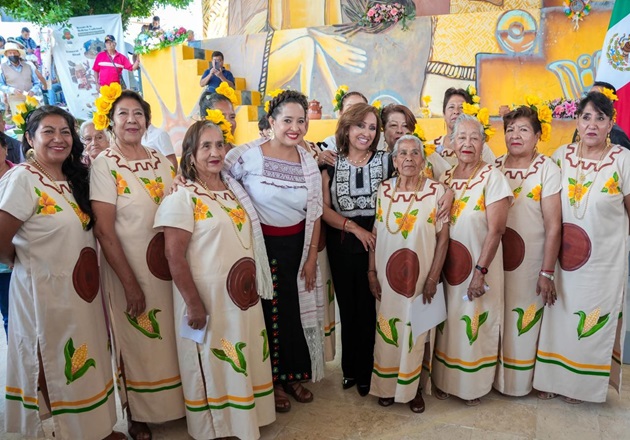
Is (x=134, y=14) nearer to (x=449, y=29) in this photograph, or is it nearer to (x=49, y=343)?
(x=449, y=29)

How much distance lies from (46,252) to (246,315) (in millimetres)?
966

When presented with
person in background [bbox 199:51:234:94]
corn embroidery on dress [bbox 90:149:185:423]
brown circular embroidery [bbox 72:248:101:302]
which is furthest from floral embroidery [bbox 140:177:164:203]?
person in background [bbox 199:51:234:94]

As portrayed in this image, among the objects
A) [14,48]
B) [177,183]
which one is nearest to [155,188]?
[177,183]

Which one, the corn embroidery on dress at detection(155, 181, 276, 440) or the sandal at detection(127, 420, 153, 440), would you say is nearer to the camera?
the corn embroidery on dress at detection(155, 181, 276, 440)

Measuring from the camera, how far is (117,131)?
252cm

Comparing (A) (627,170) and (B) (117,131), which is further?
(A) (627,170)

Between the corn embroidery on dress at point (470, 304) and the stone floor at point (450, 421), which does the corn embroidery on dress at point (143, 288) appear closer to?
the stone floor at point (450, 421)

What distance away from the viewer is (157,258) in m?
2.50

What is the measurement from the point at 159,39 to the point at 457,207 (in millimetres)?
7675

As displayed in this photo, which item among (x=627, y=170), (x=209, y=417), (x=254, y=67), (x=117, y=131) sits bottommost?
(x=209, y=417)

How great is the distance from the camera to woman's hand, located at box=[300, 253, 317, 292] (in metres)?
2.85

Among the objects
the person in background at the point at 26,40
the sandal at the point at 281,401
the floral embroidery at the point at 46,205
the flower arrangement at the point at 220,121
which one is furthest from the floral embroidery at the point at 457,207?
the person in background at the point at 26,40

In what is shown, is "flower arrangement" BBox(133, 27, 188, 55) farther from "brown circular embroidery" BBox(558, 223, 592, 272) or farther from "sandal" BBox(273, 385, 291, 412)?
"brown circular embroidery" BBox(558, 223, 592, 272)

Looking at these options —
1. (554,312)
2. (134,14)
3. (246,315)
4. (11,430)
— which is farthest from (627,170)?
(134,14)
